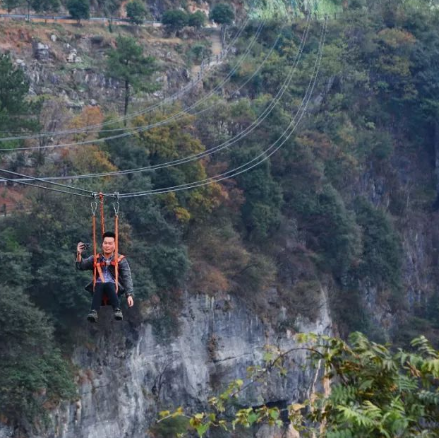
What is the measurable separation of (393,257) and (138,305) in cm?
1402

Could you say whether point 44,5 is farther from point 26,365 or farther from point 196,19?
point 26,365

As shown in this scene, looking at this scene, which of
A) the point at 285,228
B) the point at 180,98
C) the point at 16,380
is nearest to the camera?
the point at 16,380

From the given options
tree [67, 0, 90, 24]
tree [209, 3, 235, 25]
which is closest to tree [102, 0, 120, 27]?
tree [67, 0, 90, 24]

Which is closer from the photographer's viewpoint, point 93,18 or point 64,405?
point 64,405

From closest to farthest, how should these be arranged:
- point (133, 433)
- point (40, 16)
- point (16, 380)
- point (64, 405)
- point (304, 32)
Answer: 1. point (16, 380)
2. point (64, 405)
3. point (133, 433)
4. point (40, 16)
5. point (304, 32)

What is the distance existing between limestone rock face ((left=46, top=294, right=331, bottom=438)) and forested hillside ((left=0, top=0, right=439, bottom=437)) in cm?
39

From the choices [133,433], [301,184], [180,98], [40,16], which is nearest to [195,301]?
[133,433]

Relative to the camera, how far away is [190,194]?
3172cm

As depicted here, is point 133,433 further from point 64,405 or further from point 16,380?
point 16,380

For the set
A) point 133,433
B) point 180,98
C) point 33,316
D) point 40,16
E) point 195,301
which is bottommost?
point 133,433

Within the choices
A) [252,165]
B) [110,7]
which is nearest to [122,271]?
[252,165]

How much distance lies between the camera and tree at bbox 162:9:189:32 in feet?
145

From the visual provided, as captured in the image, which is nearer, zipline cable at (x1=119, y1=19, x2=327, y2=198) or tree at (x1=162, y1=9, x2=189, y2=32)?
zipline cable at (x1=119, y1=19, x2=327, y2=198)

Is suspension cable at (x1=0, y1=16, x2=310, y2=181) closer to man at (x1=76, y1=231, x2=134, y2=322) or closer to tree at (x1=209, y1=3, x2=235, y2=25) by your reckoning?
tree at (x1=209, y1=3, x2=235, y2=25)
